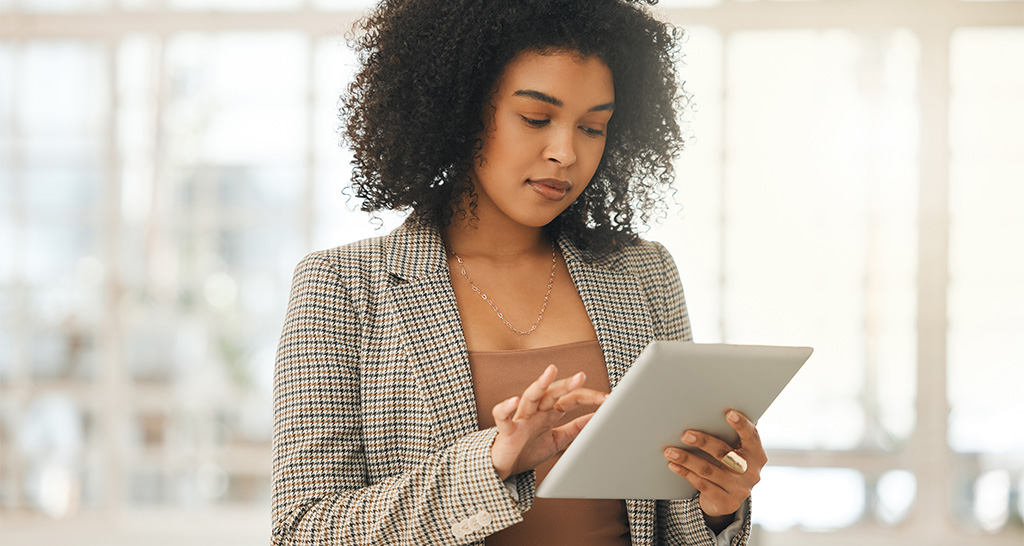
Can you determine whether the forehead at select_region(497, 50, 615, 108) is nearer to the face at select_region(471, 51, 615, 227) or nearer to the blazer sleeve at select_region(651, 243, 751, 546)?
the face at select_region(471, 51, 615, 227)

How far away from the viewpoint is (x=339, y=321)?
1409 mm

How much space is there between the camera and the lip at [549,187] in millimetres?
1427

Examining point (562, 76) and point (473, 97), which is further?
point (473, 97)

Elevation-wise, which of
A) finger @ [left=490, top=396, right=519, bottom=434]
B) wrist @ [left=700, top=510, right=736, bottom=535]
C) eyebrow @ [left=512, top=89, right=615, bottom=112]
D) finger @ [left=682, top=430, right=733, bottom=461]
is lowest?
wrist @ [left=700, top=510, right=736, bottom=535]

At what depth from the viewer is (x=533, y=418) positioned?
1112 millimetres

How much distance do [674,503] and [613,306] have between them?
0.36m

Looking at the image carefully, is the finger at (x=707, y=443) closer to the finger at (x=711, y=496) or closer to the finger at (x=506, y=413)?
the finger at (x=711, y=496)

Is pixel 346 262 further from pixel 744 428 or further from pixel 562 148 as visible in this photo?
pixel 744 428

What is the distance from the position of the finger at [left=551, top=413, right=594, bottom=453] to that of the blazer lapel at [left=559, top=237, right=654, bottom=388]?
0.24 meters

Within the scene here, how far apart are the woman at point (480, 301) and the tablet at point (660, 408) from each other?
1.5 inches

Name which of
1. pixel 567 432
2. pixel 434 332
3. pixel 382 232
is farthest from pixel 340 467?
pixel 382 232

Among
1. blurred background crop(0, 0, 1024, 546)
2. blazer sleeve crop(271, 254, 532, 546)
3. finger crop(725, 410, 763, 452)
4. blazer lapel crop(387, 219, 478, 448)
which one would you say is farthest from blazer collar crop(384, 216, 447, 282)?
blurred background crop(0, 0, 1024, 546)

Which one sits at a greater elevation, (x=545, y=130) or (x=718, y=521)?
(x=545, y=130)

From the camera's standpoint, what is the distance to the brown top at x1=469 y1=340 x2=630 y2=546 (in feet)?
4.61
